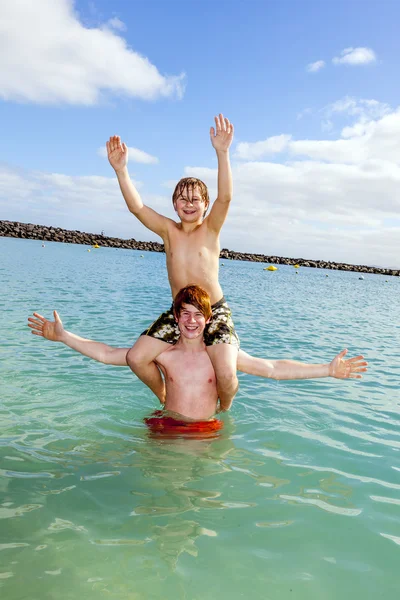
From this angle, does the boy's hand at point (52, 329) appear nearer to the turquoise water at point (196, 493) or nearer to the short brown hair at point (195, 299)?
the turquoise water at point (196, 493)

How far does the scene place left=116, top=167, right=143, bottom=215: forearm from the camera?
4812 millimetres

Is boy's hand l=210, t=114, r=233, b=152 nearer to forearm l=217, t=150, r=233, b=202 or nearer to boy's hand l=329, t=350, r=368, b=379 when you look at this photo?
forearm l=217, t=150, r=233, b=202

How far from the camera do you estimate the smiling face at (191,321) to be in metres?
4.55

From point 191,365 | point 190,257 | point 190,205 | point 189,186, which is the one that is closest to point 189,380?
point 191,365

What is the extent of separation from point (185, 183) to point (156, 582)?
337cm

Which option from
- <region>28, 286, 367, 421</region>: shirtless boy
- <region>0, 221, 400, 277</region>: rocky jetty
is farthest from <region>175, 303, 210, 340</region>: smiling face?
<region>0, 221, 400, 277</region>: rocky jetty

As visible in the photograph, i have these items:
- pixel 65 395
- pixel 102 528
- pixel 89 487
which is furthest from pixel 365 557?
pixel 65 395

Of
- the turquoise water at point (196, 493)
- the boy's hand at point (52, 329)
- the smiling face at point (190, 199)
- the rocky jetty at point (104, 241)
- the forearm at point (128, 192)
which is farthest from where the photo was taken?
the rocky jetty at point (104, 241)

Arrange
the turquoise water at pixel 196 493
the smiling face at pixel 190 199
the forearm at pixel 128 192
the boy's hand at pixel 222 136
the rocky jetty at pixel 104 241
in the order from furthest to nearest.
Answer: the rocky jetty at pixel 104 241
the forearm at pixel 128 192
the smiling face at pixel 190 199
the boy's hand at pixel 222 136
the turquoise water at pixel 196 493

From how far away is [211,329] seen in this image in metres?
4.77

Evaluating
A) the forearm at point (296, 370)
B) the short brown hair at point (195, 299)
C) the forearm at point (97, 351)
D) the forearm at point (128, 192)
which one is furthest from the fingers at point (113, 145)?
the forearm at point (296, 370)

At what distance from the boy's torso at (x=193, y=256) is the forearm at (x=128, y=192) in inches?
15.2

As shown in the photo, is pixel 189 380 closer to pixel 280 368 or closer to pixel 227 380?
pixel 227 380

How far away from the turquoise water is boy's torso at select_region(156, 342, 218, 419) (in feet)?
1.27
